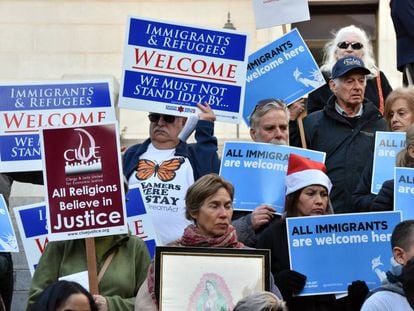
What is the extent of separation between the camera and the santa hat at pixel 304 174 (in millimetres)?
9828

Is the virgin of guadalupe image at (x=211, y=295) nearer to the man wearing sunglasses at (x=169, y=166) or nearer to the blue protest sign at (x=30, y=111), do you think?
the man wearing sunglasses at (x=169, y=166)

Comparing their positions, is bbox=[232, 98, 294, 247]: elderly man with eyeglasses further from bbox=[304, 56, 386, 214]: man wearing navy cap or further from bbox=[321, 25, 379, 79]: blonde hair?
bbox=[321, 25, 379, 79]: blonde hair

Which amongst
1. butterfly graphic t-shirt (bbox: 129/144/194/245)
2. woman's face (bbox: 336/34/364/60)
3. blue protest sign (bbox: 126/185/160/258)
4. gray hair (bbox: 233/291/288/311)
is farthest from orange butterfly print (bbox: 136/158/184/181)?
gray hair (bbox: 233/291/288/311)

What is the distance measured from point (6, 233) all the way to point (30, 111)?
1140 mm

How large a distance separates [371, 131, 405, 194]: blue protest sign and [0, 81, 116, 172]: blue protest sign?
1.91 meters

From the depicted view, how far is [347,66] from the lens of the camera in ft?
36.9

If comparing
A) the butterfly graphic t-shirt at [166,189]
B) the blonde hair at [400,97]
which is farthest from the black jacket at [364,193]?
the butterfly graphic t-shirt at [166,189]

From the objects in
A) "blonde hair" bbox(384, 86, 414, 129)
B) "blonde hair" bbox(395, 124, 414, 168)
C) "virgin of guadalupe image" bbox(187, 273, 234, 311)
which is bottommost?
"virgin of guadalupe image" bbox(187, 273, 234, 311)

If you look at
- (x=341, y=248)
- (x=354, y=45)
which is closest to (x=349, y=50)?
(x=354, y=45)

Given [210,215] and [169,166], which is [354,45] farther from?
[210,215]

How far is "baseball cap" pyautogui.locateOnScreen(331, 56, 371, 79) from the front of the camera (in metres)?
11.2

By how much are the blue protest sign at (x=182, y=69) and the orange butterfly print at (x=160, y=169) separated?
0.52 metres

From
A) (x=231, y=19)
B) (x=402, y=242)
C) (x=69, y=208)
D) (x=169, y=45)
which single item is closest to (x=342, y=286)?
(x=402, y=242)

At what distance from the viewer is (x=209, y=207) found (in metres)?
9.16
